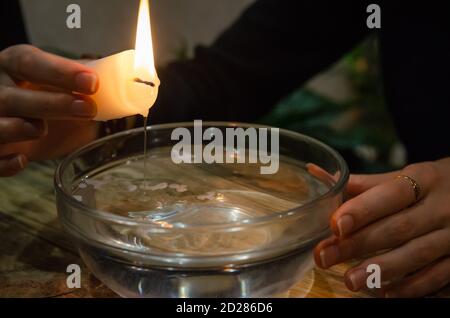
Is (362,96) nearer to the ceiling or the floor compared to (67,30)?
nearer to the floor

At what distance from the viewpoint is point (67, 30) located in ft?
6.61

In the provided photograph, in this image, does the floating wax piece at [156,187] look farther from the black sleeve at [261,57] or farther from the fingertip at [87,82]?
the black sleeve at [261,57]

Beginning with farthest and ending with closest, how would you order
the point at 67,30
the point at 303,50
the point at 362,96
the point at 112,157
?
1. the point at 362,96
2. the point at 67,30
3. the point at 303,50
4. the point at 112,157

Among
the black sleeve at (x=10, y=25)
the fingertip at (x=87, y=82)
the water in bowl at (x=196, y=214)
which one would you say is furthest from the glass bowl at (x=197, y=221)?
the black sleeve at (x=10, y=25)

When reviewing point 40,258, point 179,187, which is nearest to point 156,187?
point 179,187

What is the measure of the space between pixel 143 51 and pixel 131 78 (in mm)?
32

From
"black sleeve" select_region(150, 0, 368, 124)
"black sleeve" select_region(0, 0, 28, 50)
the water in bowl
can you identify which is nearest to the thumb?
the water in bowl

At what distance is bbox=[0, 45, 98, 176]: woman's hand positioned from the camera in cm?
64

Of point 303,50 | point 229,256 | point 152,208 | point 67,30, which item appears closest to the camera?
point 229,256

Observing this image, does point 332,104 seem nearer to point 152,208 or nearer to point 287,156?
point 287,156

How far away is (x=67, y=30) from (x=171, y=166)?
4.68 ft

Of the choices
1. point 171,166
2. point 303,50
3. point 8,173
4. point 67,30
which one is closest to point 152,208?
point 171,166

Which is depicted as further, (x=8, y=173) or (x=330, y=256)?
(x=8, y=173)
